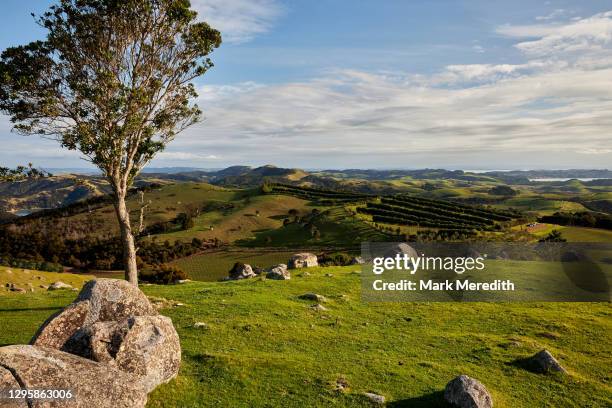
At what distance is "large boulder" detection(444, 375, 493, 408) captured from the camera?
17891 millimetres

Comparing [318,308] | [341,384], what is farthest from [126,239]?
[341,384]

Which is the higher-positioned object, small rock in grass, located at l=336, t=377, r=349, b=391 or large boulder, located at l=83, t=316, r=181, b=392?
large boulder, located at l=83, t=316, r=181, b=392

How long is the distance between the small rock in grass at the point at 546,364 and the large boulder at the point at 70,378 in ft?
70.6

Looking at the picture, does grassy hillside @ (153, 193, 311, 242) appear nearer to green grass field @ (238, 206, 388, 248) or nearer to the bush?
green grass field @ (238, 206, 388, 248)

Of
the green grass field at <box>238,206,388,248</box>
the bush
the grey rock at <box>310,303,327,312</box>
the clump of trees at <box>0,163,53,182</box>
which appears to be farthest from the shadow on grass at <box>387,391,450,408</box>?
the green grass field at <box>238,206,388,248</box>

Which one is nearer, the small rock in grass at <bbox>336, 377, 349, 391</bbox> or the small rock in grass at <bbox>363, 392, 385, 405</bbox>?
the small rock in grass at <bbox>363, 392, 385, 405</bbox>

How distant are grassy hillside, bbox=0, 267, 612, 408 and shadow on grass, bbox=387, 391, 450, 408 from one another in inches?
3.6

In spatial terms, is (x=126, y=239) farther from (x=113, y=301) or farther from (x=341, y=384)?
(x=341, y=384)

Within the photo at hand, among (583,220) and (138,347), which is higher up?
(138,347)

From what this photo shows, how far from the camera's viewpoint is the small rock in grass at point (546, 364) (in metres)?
23.1

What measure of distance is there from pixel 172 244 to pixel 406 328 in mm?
113542

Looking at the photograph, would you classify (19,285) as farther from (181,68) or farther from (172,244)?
(172,244)

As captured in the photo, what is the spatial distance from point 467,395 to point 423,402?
2.03 meters

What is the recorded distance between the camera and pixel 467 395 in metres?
18.0
